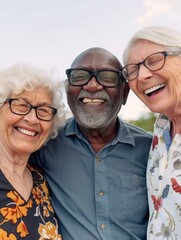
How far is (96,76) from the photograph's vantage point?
3121 millimetres

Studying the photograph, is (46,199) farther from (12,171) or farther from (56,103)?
(56,103)

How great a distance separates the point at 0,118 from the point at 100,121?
0.77 metres

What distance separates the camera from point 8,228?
2.46 m

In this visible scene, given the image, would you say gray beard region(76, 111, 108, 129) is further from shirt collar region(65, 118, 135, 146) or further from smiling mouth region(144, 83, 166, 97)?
smiling mouth region(144, 83, 166, 97)

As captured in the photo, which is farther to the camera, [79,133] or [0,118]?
[79,133]

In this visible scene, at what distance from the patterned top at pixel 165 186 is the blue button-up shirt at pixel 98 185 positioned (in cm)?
20

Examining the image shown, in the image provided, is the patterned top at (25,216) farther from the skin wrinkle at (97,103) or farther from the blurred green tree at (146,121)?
the blurred green tree at (146,121)

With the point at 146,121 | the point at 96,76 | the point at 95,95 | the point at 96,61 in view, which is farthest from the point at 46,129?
the point at 146,121

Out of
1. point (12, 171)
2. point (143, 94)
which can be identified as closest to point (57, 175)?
point (12, 171)

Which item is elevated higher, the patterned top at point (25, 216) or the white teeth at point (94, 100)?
the white teeth at point (94, 100)

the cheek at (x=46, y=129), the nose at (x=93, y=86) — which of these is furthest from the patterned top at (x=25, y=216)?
the nose at (x=93, y=86)

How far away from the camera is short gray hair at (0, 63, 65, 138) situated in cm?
274

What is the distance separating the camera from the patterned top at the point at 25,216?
97.6 inches

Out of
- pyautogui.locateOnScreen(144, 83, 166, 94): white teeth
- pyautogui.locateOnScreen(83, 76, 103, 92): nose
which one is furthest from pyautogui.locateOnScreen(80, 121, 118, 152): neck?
pyautogui.locateOnScreen(144, 83, 166, 94): white teeth
